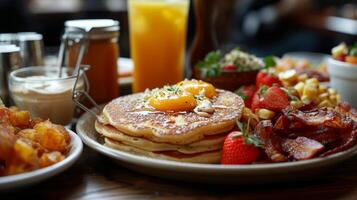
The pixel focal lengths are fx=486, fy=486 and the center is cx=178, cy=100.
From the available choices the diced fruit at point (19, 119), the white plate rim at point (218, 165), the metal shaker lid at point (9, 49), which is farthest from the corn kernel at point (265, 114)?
the metal shaker lid at point (9, 49)

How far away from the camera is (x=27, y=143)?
43.9 inches

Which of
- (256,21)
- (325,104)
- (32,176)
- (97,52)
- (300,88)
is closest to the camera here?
(32,176)

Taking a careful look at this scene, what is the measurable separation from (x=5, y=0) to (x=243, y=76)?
14.0ft

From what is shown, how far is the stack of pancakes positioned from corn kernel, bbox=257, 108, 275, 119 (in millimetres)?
87

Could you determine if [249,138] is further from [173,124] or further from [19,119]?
[19,119]

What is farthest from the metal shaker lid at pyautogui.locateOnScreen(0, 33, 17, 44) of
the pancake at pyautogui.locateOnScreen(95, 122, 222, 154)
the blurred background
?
the blurred background

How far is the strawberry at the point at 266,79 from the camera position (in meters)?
1.65

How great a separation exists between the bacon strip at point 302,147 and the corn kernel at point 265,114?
0.13m

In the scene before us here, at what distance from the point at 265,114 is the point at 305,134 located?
138 mm

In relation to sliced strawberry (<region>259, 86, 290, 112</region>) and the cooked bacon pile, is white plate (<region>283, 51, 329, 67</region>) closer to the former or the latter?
sliced strawberry (<region>259, 86, 290, 112</region>)

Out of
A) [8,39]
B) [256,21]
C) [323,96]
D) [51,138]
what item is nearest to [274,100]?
[323,96]

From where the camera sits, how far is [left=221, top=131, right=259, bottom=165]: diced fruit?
116 centimetres

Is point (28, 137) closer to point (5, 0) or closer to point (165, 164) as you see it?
point (165, 164)

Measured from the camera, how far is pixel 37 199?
1103mm
